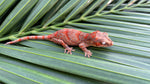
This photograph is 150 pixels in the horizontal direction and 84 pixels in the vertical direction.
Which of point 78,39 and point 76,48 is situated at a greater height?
point 78,39

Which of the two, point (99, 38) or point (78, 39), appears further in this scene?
point (78, 39)

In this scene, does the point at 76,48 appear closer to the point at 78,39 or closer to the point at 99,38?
the point at 78,39

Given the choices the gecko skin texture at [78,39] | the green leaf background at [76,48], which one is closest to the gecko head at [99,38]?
the gecko skin texture at [78,39]

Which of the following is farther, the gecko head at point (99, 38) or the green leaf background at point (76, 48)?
the gecko head at point (99, 38)

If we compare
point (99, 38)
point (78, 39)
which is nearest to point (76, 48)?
point (78, 39)

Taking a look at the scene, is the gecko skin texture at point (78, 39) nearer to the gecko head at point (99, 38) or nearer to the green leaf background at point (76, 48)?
the gecko head at point (99, 38)

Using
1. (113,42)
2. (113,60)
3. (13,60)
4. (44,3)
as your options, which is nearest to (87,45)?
(113,42)
